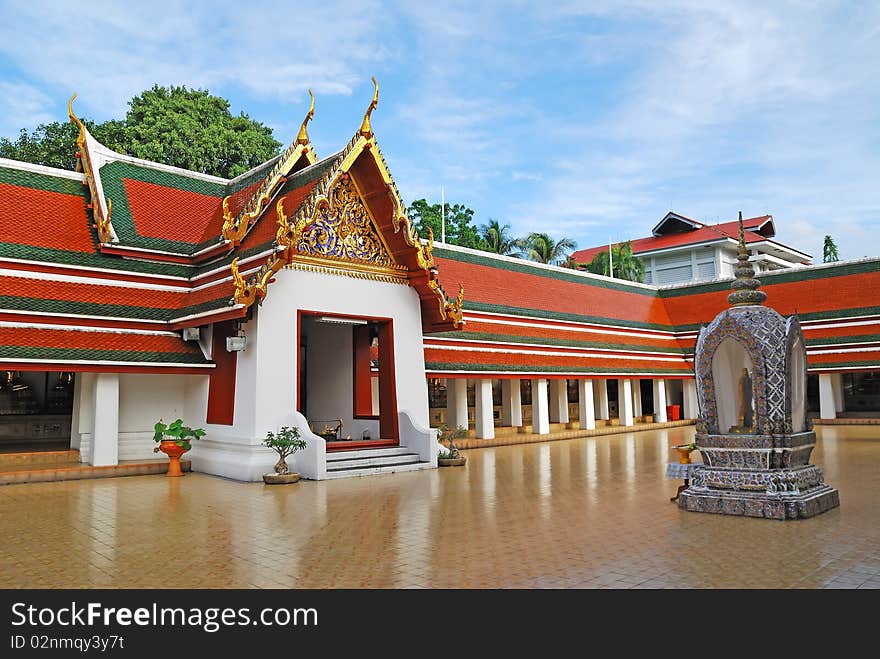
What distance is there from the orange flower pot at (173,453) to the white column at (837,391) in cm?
2118

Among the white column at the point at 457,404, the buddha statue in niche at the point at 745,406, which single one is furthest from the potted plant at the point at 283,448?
the white column at the point at 457,404

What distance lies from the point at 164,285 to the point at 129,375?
65.8 inches

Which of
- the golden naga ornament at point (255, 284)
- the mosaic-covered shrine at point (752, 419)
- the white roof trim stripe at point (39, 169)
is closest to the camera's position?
the mosaic-covered shrine at point (752, 419)

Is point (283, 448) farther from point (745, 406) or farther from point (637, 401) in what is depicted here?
point (637, 401)

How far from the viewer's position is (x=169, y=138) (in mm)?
25953

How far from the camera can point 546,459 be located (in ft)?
43.2

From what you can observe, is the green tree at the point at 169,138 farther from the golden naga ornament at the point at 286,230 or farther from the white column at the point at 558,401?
the golden naga ornament at the point at 286,230

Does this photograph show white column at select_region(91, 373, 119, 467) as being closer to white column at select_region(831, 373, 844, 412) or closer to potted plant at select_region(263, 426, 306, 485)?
potted plant at select_region(263, 426, 306, 485)

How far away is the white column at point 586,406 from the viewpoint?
19938 mm

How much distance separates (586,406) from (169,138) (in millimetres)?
17821

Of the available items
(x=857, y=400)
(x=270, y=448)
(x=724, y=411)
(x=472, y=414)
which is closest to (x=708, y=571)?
(x=724, y=411)

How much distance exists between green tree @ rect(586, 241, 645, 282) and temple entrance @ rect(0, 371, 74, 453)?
89.5 feet

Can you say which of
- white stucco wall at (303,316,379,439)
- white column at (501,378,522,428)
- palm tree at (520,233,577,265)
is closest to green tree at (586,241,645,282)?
palm tree at (520,233,577,265)

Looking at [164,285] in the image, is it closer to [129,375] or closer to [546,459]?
[129,375]
